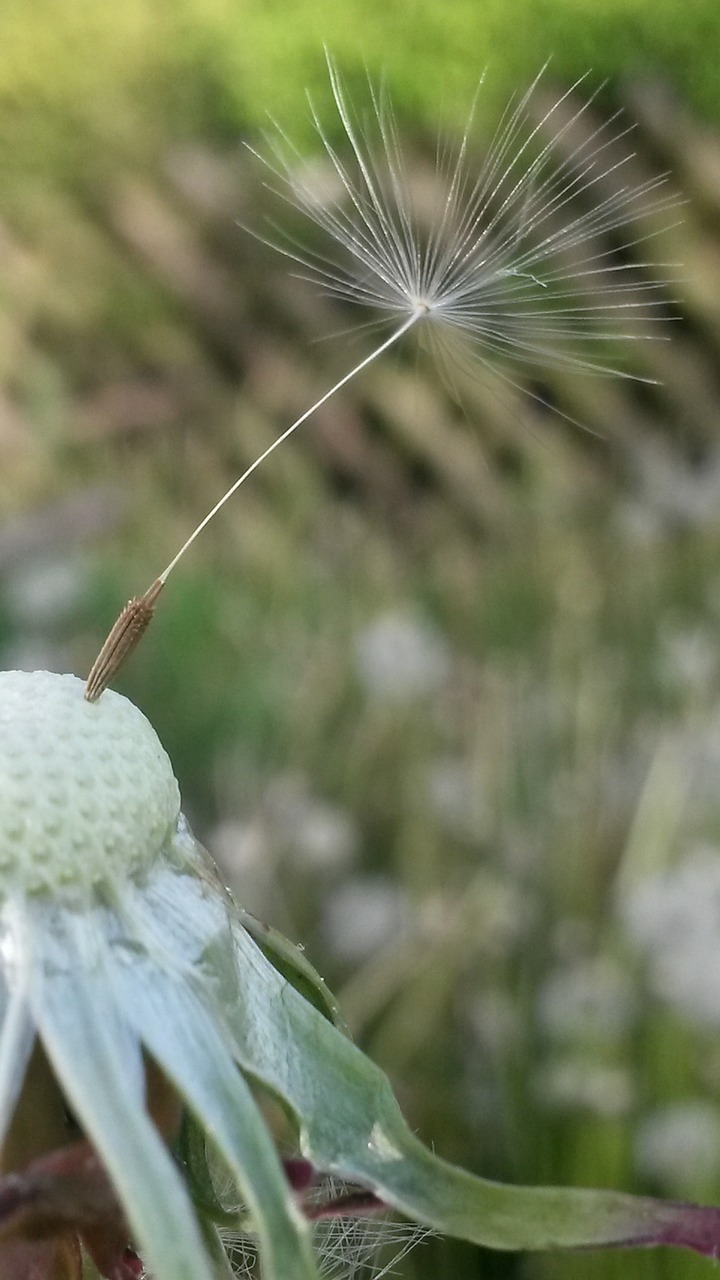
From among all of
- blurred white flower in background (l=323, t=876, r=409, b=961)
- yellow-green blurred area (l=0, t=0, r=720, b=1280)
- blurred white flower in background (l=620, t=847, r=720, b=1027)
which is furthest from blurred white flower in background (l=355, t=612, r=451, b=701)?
blurred white flower in background (l=620, t=847, r=720, b=1027)

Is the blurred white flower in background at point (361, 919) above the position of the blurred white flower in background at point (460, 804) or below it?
below

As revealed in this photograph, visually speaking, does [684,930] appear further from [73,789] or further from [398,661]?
[73,789]

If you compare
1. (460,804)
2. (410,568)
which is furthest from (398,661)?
(410,568)

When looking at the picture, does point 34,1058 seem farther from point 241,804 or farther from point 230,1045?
point 241,804

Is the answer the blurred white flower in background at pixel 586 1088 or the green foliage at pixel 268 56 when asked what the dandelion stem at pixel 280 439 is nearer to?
the blurred white flower in background at pixel 586 1088

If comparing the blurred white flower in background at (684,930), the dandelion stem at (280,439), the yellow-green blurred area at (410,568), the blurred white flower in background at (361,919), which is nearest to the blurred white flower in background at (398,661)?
the yellow-green blurred area at (410,568)

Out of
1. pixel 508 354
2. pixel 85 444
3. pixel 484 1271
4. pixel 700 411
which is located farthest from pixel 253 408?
pixel 508 354

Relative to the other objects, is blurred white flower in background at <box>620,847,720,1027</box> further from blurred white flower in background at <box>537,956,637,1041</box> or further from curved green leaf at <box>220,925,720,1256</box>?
curved green leaf at <box>220,925,720,1256</box>

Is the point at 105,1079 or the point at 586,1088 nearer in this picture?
the point at 105,1079
